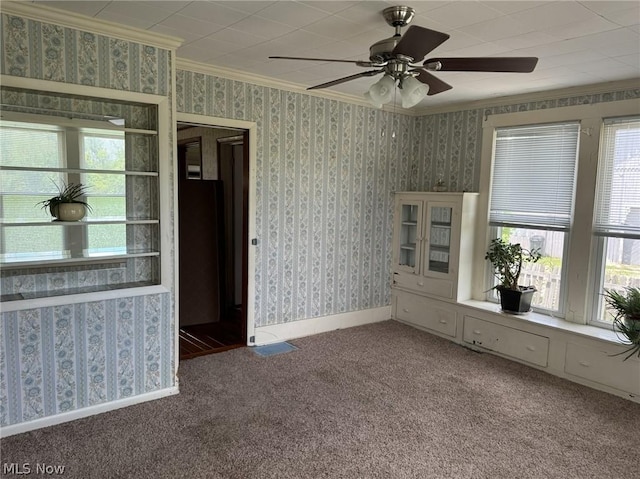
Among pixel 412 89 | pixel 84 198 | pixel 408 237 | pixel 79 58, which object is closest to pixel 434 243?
pixel 408 237

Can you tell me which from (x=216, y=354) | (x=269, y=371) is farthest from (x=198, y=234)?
(x=269, y=371)

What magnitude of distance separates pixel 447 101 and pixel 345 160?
1233 mm

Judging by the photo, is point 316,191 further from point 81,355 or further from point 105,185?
point 81,355

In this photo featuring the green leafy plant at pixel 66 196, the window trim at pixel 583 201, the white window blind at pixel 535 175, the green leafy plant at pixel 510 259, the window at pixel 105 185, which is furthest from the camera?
the green leafy plant at pixel 510 259

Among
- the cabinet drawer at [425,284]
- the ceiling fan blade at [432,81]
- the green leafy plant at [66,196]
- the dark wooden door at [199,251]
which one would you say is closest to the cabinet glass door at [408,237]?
the cabinet drawer at [425,284]

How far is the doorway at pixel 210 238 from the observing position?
499 cm

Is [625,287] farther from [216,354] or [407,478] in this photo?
[216,354]

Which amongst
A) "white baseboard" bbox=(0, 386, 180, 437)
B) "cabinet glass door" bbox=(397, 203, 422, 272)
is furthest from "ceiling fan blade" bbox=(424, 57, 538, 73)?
"cabinet glass door" bbox=(397, 203, 422, 272)

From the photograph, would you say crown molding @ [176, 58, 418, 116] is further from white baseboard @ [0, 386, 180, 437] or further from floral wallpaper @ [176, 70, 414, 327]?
white baseboard @ [0, 386, 180, 437]

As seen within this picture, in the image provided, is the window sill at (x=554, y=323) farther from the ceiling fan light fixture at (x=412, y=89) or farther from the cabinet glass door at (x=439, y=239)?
the ceiling fan light fixture at (x=412, y=89)

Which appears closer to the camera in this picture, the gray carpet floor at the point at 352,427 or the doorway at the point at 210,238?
the gray carpet floor at the point at 352,427

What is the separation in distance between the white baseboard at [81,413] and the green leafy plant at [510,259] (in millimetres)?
3075

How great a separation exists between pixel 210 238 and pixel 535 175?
3540 millimetres

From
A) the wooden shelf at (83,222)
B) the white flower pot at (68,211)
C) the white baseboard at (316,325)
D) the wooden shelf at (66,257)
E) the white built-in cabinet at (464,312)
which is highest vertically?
the white flower pot at (68,211)
